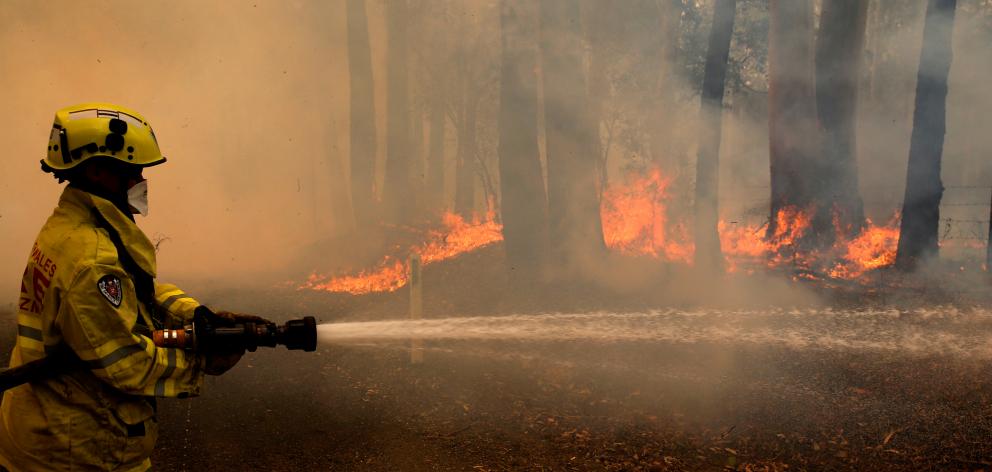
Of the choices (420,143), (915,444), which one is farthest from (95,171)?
(420,143)

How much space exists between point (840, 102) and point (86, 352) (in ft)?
43.3

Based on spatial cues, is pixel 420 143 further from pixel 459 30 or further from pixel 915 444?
pixel 915 444

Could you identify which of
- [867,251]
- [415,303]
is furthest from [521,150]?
[867,251]

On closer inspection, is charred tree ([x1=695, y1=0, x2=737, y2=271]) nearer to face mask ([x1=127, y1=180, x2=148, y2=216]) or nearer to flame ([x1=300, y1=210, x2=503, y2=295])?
flame ([x1=300, y1=210, x2=503, y2=295])

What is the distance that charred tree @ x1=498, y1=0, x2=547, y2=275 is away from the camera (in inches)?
423

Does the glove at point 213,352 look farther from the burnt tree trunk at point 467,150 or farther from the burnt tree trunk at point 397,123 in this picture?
the burnt tree trunk at point 467,150

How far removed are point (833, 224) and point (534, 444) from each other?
28.6 ft

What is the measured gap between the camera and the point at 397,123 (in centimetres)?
2047

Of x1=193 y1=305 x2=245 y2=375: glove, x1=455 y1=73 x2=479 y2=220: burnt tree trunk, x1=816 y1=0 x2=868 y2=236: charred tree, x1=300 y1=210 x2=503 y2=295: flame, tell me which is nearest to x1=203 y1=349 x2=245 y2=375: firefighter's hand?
x1=193 y1=305 x2=245 y2=375: glove

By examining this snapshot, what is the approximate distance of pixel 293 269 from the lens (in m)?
16.1

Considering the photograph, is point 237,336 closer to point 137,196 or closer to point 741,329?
point 137,196

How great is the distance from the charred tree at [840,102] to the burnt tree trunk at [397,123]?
35.4 feet

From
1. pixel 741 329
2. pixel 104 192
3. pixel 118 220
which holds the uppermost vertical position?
pixel 104 192

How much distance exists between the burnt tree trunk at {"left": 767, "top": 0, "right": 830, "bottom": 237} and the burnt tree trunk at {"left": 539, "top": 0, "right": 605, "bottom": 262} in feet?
11.5
